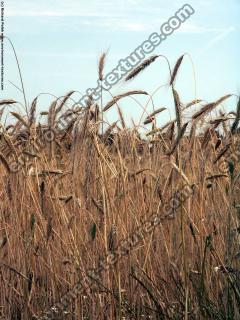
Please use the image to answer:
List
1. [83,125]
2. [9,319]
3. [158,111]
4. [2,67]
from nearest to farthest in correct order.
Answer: [83,125] → [9,319] → [158,111] → [2,67]

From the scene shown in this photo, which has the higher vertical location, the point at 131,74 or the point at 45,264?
the point at 131,74

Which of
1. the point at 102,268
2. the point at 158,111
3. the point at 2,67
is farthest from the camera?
the point at 2,67

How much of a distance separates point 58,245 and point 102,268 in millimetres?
412

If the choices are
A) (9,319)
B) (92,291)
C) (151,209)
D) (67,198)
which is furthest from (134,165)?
(9,319)

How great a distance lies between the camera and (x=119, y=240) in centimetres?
290

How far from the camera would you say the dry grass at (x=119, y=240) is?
267cm

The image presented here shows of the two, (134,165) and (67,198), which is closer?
(67,198)

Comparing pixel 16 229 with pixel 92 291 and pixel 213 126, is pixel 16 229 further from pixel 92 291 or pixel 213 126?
pixel 213 126

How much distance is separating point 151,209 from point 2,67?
183 cm

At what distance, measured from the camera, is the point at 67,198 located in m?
2.88

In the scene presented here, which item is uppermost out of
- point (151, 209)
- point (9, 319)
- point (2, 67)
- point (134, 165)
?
point (2, 67)

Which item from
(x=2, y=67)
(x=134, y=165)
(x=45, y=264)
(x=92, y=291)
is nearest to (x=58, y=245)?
(x=45, y=264)

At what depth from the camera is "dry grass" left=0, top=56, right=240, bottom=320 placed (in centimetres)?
267

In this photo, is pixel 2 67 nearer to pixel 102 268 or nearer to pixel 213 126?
pixel 213 126
